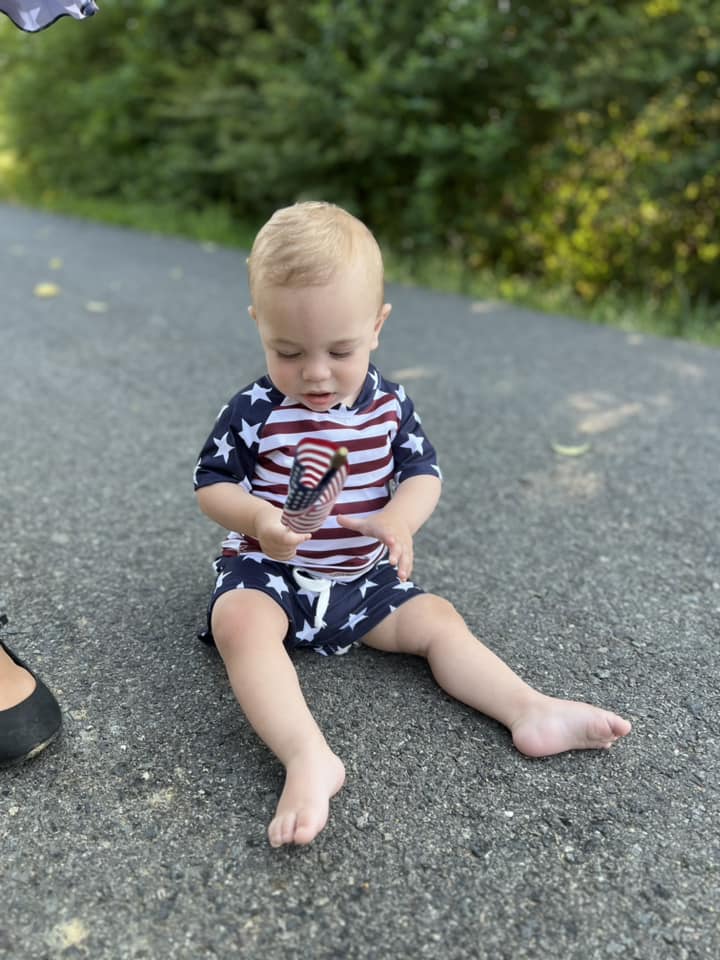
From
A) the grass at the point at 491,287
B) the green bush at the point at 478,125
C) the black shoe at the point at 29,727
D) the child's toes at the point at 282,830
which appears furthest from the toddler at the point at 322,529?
the green bush at the point at 478,125

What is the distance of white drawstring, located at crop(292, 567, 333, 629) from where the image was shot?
1.82 m

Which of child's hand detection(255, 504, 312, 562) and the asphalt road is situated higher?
child's hand detection(255, 504, 312, 562)

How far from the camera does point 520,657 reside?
1940mm

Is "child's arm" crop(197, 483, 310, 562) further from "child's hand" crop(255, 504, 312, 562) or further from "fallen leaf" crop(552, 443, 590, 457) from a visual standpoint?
"fallen leaf" crop(552, 443, 590, 457)

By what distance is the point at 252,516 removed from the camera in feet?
5.56

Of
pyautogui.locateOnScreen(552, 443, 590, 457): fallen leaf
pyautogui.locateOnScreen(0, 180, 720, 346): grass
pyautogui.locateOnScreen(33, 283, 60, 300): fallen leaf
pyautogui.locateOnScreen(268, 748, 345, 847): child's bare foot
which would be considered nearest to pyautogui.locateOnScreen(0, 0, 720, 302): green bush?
pyautogui.locateOnScreen(0, 180, 720, 346): grass

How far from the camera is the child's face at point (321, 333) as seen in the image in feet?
5.20

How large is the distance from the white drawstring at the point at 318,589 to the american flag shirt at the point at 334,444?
23mm

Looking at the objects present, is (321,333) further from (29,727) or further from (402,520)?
(29,727)

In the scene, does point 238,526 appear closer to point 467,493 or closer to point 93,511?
point 93,511

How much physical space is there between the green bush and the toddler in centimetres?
382

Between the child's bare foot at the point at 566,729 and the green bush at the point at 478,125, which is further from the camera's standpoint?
the green bush at the point at 478,125

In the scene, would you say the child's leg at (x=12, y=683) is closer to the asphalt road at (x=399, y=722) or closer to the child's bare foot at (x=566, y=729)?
the asphalt road at (x=399, y=722)

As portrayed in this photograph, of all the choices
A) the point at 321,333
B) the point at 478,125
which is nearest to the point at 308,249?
the point at 321,333
